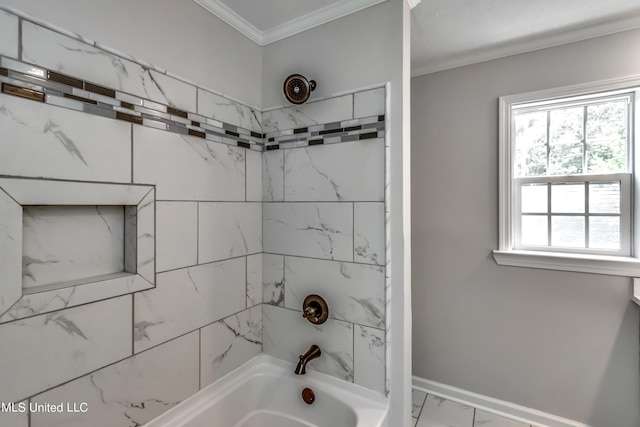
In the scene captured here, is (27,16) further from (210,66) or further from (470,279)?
(470,279)

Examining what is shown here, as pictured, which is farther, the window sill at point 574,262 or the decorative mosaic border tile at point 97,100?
the window sill at point 574,262

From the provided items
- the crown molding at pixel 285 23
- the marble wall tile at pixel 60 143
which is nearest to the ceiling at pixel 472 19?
the crown molding at pixel 285 23

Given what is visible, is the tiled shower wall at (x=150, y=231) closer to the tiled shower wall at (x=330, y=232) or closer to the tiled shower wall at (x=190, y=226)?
the tiled shower wall at (x=190, y=226)

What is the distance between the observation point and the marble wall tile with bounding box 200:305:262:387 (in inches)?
54.9

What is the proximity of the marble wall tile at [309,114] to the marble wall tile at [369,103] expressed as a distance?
3 centimetres

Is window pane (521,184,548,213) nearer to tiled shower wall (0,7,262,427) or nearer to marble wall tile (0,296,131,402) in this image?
tiled shower wall (0,7,262,427)

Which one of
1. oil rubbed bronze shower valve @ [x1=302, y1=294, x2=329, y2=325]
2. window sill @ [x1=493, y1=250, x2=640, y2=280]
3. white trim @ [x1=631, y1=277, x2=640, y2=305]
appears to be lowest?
oil rubbed bronze shower valve @ [x1=302, y1=294, x2=329, y2=325]

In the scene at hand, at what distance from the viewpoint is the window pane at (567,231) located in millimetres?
1873

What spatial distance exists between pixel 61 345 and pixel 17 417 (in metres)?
0.20

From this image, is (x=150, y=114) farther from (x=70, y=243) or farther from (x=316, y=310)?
(x=316, y=310)

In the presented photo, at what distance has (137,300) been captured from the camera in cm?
113

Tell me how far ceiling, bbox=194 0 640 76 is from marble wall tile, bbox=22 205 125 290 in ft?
3.50

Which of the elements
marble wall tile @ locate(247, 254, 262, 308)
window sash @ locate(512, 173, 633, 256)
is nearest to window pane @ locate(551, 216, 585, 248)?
window sash @ locate(512, 173, 633, 256)

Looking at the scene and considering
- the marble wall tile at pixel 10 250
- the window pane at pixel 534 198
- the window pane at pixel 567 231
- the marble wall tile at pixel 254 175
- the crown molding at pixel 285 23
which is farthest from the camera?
the window pane at pixel 534 198
